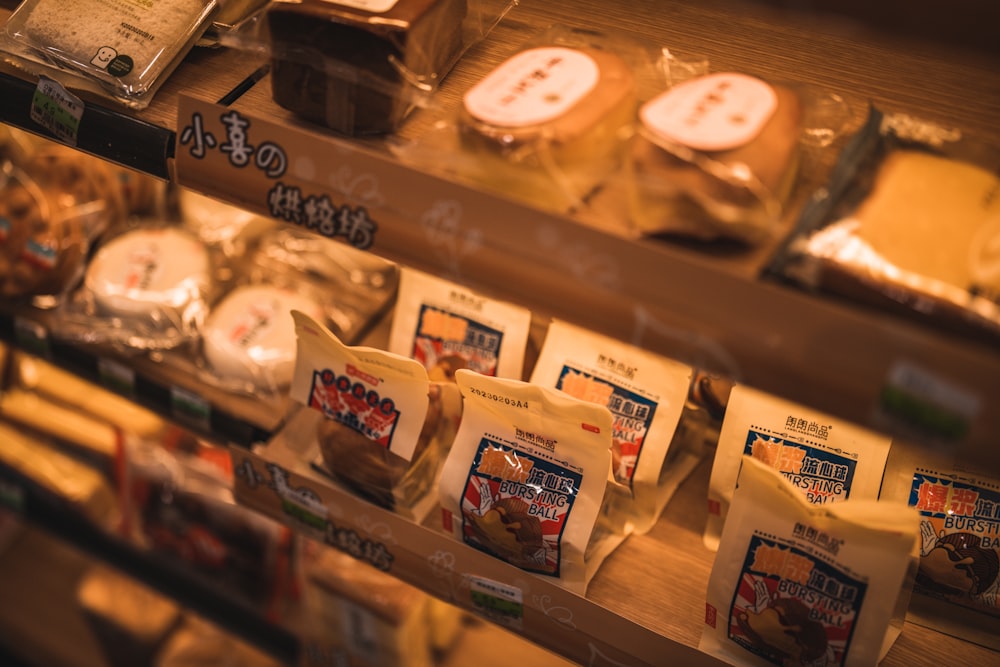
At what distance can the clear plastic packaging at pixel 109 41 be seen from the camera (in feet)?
3.49

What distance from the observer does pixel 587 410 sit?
1000mm

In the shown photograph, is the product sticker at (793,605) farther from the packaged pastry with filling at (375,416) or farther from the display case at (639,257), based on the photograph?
the packaged pastry with filling at (375,416)

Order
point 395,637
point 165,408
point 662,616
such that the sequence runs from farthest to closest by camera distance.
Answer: point 395,637 < point 165,408 < point 662,616

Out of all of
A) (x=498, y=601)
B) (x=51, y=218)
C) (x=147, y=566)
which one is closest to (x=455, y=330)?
(x=498, y=601)

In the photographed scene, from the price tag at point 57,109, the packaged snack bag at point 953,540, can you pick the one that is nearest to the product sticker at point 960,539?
the packaged snack bag at point 953,540

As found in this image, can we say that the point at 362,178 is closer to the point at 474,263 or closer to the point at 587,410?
the point at 474,263

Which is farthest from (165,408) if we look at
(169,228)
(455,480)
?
(455,480)

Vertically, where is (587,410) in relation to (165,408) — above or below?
above

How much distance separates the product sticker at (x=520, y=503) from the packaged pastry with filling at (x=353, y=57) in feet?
1.47

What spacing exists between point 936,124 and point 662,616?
27.0 inches

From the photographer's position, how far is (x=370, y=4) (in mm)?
906

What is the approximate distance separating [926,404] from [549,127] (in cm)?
42

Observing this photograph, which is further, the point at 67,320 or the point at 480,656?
the point at 480,656

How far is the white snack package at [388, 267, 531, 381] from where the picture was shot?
126 cm
